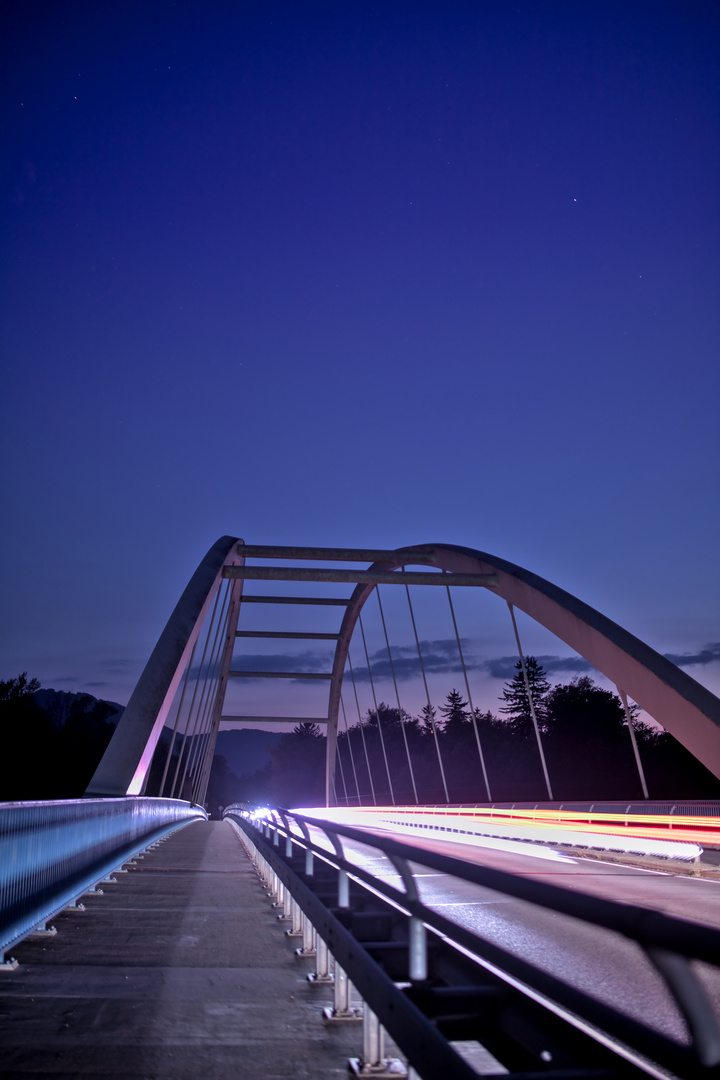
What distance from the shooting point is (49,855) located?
598 centimetres

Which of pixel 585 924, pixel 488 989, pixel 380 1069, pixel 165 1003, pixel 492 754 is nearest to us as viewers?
pixel 488 989

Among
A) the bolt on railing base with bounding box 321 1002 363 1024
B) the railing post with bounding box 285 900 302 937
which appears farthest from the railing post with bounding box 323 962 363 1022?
the railing post with bounding box 285 900 302 937

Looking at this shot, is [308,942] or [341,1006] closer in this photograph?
[341,1006]

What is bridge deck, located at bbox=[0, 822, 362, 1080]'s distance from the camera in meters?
3.23

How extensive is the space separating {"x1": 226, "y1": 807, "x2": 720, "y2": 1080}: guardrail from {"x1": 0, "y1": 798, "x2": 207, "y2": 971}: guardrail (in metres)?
1.61

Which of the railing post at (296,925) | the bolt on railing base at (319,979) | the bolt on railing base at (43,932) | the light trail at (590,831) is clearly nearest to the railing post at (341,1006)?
the bolt on railing base at (319,979)

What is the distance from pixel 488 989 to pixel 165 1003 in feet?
5.68

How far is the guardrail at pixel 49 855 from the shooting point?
4.94 meters

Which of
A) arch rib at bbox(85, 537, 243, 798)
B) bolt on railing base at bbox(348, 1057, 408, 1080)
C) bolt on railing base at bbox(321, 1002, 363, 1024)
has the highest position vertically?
arch rib at bbox(85, 537, 243, 798)

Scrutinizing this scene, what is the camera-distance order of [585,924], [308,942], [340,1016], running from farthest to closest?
1. [585,924]
2. [308,942]
3. [340,1016]

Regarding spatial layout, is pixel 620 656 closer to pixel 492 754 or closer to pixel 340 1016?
pixel 340 1016

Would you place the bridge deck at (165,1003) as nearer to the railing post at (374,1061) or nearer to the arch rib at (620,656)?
the railing post at (374,1061)

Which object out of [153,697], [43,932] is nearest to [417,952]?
[43,932]

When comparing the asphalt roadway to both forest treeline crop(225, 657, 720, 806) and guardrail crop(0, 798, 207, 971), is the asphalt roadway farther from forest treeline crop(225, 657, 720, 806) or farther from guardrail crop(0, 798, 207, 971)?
forest treeline crop(225, 657, 720, 806)
